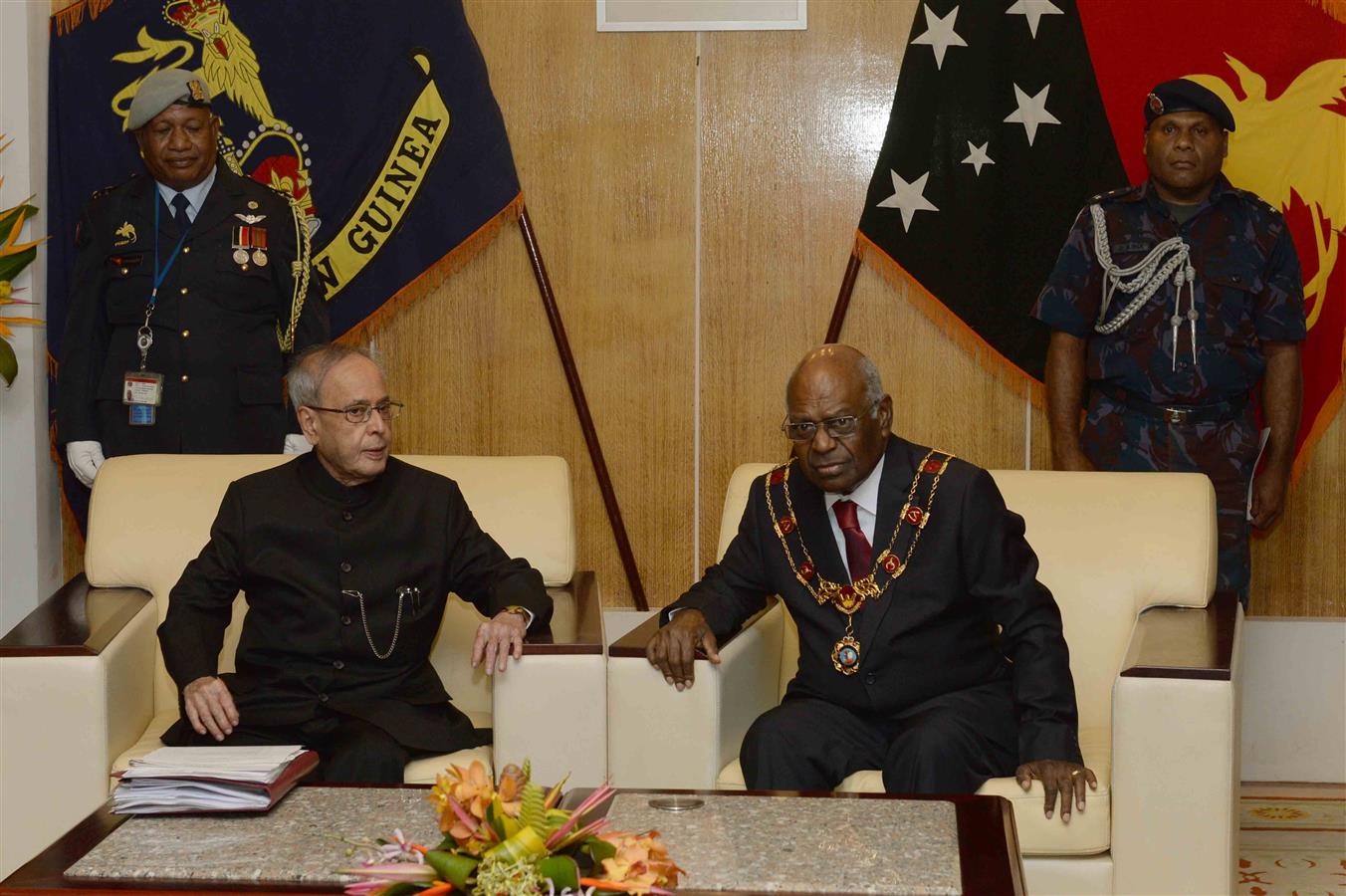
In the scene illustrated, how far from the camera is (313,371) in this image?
3.16m

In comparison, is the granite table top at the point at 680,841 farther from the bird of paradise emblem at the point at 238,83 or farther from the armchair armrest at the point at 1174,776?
the bird of paradise emblem at the point at 238,83

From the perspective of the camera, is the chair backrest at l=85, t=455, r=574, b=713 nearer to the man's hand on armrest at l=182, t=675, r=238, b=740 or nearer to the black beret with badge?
the man's hand on armrest at l=182, t=675, r=238, b=740

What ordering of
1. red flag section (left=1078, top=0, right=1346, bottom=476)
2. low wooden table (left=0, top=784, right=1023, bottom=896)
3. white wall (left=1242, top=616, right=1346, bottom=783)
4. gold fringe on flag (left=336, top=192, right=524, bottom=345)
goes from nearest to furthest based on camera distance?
low wooden table (left=0, top=784, right=1023, bottom=896) → red flag section (left=1078, top=0, right=1346, bottom=476) → white wall (left=1242, top=616, right=1346, bottom=783) → gold fringe on flag (left=336, top=192, right=524, bottom=345)

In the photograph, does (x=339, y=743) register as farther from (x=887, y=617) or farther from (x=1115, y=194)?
(x=1115, y=194)

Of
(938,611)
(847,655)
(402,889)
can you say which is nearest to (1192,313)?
(938,611)

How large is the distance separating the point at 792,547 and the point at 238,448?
159 centimetres

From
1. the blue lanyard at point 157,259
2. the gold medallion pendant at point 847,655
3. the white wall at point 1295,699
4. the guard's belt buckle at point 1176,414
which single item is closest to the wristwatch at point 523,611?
the gold medallion pendant at point 847,655

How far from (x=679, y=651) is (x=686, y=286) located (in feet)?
5.99

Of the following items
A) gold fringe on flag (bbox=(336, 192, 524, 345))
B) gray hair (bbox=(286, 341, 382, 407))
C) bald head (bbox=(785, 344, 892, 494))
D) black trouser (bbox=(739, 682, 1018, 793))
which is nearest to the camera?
black trouser (bbox=(739, 682, 1018, 793))

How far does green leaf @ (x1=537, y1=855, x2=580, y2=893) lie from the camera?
1639 mm

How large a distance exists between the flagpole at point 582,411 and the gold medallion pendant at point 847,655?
167 cm

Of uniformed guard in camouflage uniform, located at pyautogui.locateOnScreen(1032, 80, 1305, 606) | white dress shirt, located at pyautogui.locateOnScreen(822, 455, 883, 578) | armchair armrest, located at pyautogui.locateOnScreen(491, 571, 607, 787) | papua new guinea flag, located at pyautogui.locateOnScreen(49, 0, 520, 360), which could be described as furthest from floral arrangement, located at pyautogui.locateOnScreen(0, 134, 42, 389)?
uniformed guard in camouflage uniform, located at pyautogui.locateOnScreen(1032, 80, 1305, 606)

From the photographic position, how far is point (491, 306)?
462cm

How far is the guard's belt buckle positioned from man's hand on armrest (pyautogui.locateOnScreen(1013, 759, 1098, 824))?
139 cm
